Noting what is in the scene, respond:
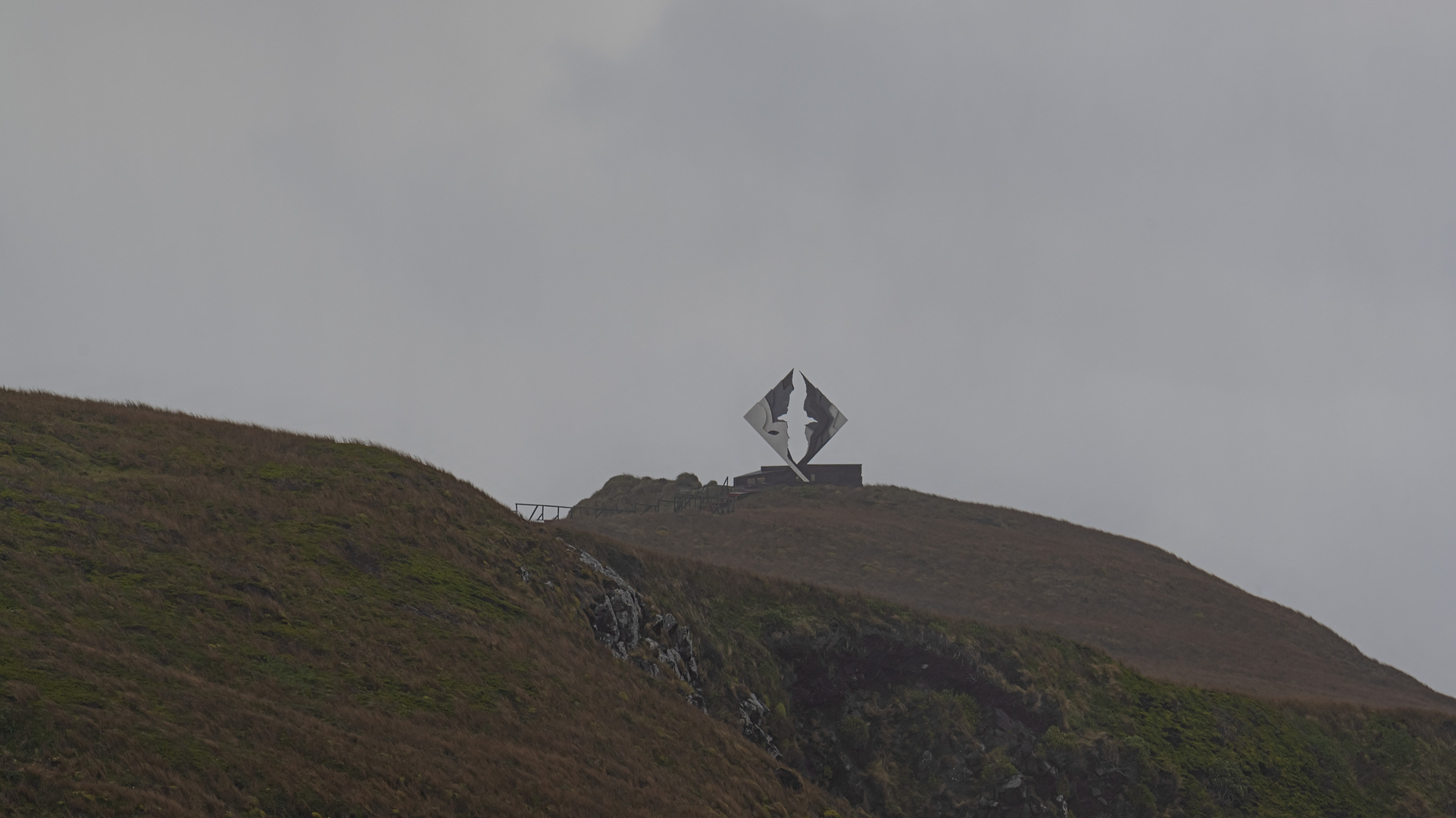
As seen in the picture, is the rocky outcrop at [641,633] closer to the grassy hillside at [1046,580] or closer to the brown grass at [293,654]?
the brown grass at [293,654]

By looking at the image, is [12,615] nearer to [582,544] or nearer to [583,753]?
[583,753]

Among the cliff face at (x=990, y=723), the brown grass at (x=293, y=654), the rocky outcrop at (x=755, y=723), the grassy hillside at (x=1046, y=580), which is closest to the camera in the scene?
the brown grass at (x=293, y=654)

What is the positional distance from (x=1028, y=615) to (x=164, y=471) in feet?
106

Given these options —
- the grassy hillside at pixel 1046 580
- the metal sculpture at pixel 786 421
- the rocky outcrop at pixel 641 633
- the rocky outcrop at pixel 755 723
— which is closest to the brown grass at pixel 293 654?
the rocky outcrop at pixel 641 633

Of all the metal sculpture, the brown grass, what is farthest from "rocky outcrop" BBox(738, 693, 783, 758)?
the metal sculpture

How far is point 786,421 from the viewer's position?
63281mm

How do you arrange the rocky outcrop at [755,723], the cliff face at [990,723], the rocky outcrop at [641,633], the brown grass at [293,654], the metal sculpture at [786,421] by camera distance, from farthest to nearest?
the metal sculpture at [786,421] → the cliff face at [990,723] → the rocky outcrop at [755,723] → the rocky outcrop at [641,633] → the brown grass at [293,654]

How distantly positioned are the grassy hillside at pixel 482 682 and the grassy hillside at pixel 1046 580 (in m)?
6.00

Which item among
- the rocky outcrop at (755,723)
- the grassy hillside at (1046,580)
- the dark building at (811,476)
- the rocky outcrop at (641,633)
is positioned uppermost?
the dark building at (811,476)

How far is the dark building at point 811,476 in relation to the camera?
6619cm

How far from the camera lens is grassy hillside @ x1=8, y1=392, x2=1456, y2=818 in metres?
12.3

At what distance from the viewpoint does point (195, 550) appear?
17.4 meters

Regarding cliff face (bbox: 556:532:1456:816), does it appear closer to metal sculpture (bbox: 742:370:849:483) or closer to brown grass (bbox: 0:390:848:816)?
brown grass (bbox: 0:390:848:816)

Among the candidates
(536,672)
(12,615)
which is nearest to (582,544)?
(536,672)
